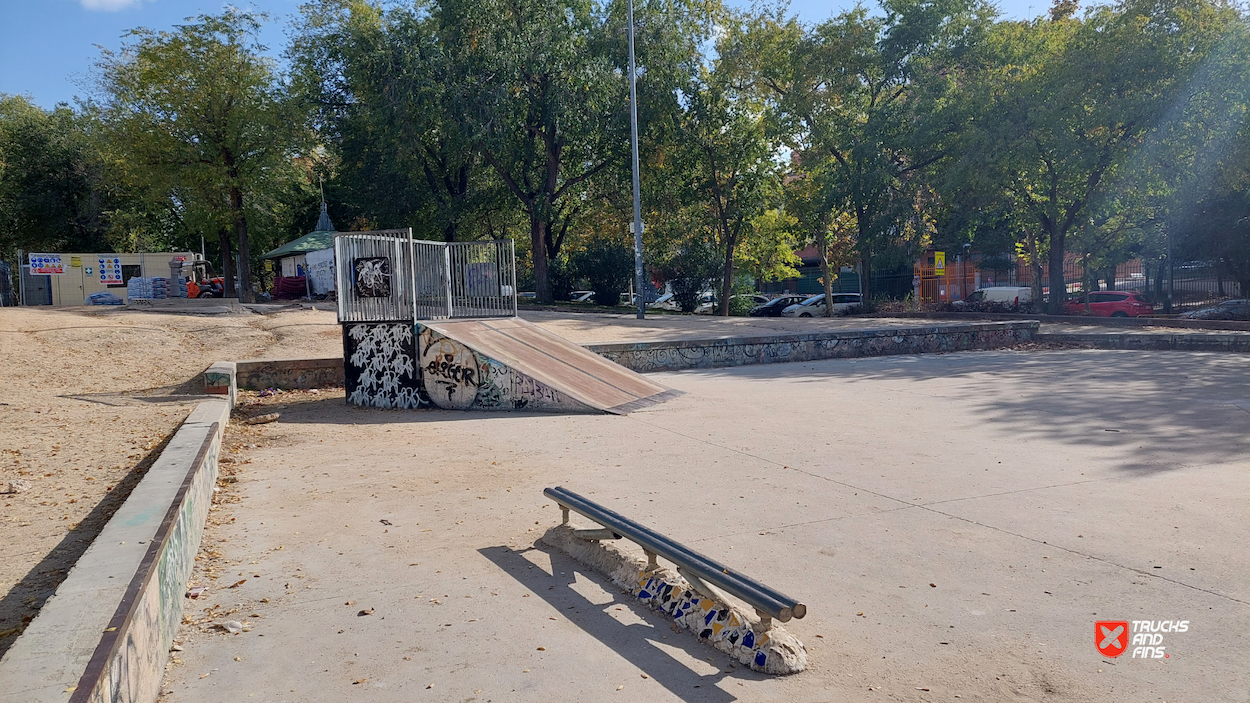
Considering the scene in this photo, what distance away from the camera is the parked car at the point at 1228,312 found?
26359 millimetres

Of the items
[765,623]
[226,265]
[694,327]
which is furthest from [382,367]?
[226,265]

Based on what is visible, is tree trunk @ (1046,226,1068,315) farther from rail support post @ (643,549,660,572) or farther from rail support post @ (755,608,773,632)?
rail support post @ (755,608,773,632)

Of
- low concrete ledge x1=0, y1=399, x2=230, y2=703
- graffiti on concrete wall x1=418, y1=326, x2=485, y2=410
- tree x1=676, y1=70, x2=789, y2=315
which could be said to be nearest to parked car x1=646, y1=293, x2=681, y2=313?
tree x1=676, y1=70, x2=789, y2=315

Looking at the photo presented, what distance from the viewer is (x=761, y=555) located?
200 inches

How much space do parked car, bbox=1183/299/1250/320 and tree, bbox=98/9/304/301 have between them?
31689mm

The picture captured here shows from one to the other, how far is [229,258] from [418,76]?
11351mm

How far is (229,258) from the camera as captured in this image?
107ft

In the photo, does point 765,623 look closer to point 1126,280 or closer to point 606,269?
point 606,269

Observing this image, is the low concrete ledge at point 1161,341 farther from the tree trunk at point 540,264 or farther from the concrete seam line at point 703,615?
the concrete seam line at point 703,615

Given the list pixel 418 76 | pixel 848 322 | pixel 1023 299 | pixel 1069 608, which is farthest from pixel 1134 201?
pixel 1069 608

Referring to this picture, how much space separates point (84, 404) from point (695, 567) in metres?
9.81

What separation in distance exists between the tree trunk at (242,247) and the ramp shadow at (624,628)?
2852cm

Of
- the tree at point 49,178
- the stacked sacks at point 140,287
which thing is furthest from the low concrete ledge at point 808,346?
the tree at point 49,178

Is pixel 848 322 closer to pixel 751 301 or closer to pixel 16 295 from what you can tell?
pixel 751 301
